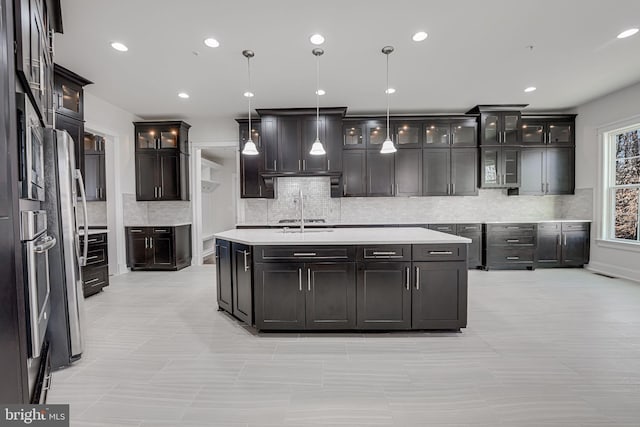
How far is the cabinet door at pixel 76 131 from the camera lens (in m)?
3.59

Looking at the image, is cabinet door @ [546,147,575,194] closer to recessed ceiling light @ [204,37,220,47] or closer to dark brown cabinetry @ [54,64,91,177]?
recessed ceiling light @ [204,37,220,47]

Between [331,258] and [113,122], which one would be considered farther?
[113,122]

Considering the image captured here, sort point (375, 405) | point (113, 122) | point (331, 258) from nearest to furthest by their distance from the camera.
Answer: point (375, 405) < point (331, 258) < point (113, 122)

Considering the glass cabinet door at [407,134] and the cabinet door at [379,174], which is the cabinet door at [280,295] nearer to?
the cabinet door at [379,174]

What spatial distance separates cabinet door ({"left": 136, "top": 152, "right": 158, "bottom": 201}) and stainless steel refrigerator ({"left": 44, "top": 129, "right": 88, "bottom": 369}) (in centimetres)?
344

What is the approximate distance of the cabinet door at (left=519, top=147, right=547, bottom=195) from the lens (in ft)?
18.1

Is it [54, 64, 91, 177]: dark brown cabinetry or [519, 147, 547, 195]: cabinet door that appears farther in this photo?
[519, 147, 547, 195]: cabinet door

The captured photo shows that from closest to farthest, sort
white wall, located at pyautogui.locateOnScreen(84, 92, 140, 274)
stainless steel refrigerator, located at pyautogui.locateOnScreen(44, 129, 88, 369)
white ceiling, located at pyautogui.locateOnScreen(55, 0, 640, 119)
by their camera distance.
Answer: stainless steel refrigerator, located at pyautogui.locateOnScreen(44, 129, 88, 369) < white ceiling, located at pyautogui.locateOnScreen(55, 0, 640, 119) < white wall, located at pyautogui.locateOnScreen(84, 92, 140, 274)

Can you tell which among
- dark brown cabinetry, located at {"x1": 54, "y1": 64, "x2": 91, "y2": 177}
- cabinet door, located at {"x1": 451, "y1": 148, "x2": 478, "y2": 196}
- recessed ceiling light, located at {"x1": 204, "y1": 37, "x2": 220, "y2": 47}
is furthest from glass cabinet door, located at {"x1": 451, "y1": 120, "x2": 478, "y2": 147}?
dark brown cabinetry, located at {"x1": 54, "y1": 64, "x2": 91, "y2": 177}

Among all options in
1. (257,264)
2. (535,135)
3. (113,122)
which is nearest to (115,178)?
(113,122)

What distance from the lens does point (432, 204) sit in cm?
590

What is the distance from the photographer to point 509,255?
530 centimetres

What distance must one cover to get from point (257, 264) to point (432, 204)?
14.2ft

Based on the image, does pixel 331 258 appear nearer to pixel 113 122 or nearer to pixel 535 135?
pixel 113 122
